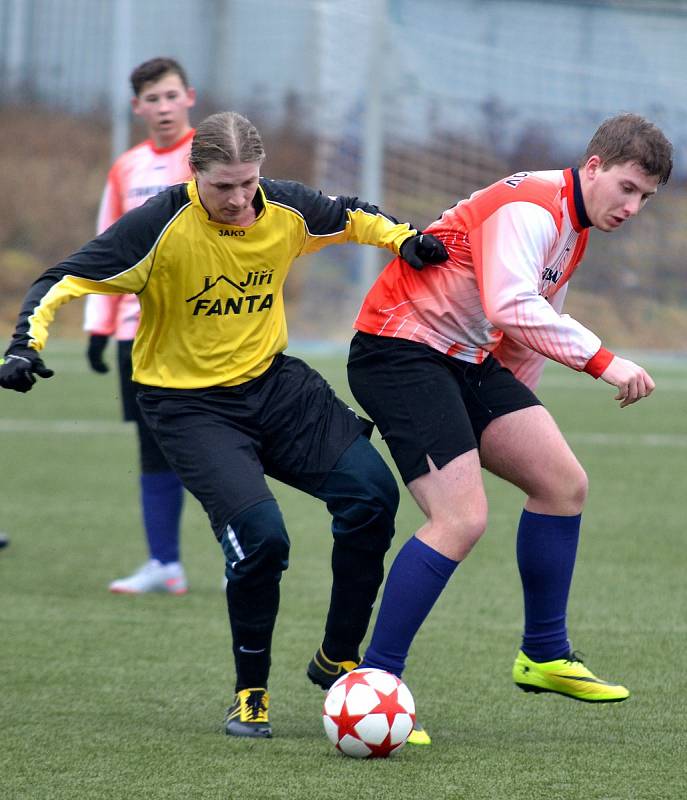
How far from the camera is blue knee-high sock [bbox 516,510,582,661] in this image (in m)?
4.36

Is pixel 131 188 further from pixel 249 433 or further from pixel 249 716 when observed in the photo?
pixel 249 716

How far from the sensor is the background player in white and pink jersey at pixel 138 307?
6078mm

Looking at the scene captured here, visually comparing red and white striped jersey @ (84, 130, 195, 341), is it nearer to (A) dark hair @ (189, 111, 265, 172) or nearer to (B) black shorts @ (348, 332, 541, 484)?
(B) black shorts @ (348, 332, 541, 484)

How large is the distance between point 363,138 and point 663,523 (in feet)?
39.8

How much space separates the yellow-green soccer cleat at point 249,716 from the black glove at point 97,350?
2.51 metres

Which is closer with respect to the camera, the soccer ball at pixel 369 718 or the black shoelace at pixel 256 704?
the soccer ball at pixel 369 718

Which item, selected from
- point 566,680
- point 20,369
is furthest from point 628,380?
point 20,369

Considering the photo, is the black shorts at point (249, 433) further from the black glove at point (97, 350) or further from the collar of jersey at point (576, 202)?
the black glove at point (97, 350)

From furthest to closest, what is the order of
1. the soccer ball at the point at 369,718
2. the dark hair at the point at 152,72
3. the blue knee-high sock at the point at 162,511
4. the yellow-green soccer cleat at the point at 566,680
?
the blue knee-high sock at the point at 162,511
the dark hair at the point at 152,72
the yellow-green soccer cleat at the point at 566,680
the soccer ball at the point at 369,718

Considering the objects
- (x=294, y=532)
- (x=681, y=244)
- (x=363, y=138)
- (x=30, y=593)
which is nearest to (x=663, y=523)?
(x=294, y=532)

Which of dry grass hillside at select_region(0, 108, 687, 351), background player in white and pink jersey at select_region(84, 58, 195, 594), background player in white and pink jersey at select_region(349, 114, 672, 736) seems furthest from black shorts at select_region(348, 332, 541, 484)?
dry grass hillside at select_region(0, 108, 687, 351)

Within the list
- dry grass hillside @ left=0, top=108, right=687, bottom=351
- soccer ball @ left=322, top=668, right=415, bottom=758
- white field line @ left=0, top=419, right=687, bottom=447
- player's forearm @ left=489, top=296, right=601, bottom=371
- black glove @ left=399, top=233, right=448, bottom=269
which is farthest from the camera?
dry grass hillside @ left=0, top=108, right=687, bottom=351

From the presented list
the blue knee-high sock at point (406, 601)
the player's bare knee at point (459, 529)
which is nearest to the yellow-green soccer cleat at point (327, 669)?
the blue knee-high sock at point (406, 601)

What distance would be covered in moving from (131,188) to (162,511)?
4.65 ft
